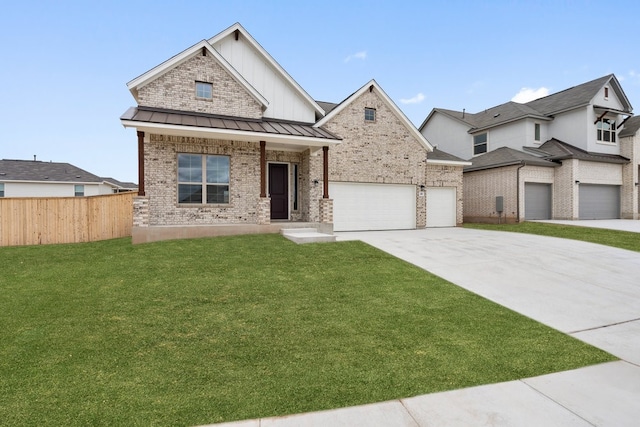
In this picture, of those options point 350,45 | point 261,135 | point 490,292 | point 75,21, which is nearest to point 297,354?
point 490,292

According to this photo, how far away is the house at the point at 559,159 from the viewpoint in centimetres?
1964

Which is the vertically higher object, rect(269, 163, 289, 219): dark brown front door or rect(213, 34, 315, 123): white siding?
rect(213, 34, 315, 123): white siding

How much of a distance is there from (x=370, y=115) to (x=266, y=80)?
5.40m

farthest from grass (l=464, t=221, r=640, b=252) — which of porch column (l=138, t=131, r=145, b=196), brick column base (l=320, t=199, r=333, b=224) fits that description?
porch column (l=138, t=131, r=145, b=196)

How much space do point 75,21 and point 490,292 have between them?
60.5 feet

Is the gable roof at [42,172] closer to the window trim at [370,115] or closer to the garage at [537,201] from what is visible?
the window trim at [370,115]

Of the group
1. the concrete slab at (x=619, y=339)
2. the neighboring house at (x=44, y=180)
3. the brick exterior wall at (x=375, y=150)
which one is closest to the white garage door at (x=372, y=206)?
the brick exterior wall at (x=375, y=150)

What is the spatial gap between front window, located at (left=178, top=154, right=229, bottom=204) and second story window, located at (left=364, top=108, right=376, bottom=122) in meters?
7.38

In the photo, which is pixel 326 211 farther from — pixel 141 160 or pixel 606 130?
pixel 606 130

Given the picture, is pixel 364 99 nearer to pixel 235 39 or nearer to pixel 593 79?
pixel 235 39

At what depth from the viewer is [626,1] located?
12.4 m

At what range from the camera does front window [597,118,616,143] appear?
21797 mm

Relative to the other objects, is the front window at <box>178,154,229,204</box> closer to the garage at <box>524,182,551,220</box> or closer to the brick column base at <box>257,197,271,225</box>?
the brick column base at <box>257,197,271,225</box>

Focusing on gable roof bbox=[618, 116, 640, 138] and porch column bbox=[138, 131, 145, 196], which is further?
gable roof bbox=[618, 116, 640, 138]
